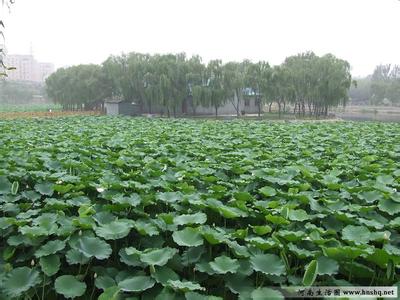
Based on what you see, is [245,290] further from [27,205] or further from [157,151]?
[157,151]

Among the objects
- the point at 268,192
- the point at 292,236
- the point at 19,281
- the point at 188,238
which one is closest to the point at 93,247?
the point at 19,281

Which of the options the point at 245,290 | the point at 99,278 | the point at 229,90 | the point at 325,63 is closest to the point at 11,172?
the point at 99,278

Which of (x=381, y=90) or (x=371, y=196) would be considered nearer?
(x=371, y=196)

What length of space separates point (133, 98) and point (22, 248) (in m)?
26.8

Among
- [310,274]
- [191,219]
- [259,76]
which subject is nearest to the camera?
[310,274]

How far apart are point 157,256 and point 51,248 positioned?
1.75ft

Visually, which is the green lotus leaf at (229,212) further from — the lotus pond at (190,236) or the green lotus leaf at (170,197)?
the green lotus leaf at (170,197)

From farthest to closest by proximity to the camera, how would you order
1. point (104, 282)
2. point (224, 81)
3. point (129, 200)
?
point (224, 81) < point (129, 200) < point (104, 282)

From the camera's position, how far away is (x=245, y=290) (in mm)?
1605

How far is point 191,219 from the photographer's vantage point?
82.0 inches

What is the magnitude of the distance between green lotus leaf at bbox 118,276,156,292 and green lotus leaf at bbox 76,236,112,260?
0.64 feet

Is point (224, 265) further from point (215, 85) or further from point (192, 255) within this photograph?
point (215, 85)

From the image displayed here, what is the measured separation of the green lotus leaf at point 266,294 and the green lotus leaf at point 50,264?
886mm

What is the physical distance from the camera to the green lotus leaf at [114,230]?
1.88 m
